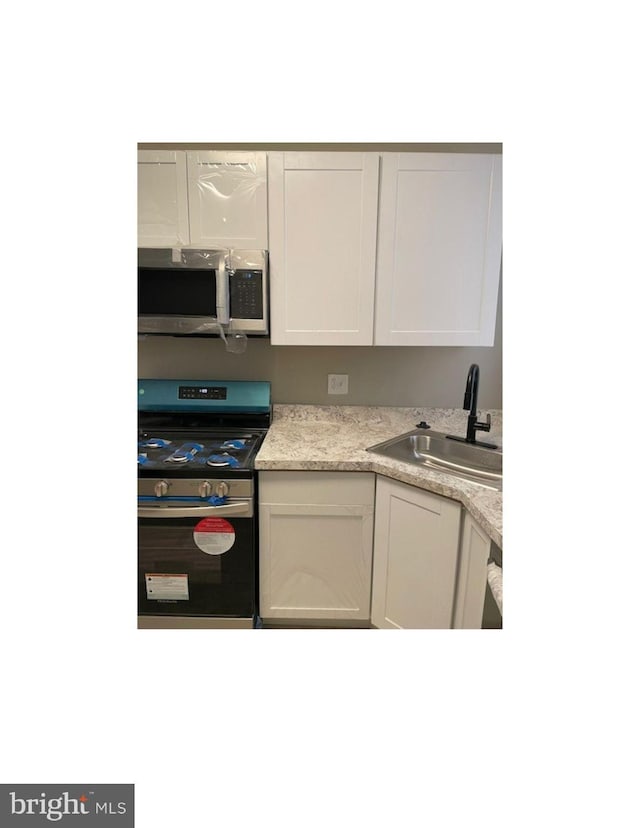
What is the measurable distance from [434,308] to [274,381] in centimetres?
83

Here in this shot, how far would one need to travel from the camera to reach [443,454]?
1.96m

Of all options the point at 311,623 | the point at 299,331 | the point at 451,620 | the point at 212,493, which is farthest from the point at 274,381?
the point at 451,620

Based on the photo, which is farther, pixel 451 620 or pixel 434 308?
pixel 434 308

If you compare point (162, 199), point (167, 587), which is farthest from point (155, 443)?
point (162, 199)

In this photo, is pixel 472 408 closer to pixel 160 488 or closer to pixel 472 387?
pixel 472 387

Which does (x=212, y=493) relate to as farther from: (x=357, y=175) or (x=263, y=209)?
(x=357, y=175)

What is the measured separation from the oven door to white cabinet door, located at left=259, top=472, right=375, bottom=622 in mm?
78

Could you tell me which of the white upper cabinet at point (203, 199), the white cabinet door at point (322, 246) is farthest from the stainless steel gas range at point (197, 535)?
the white upper cabinet at point (203, 199)

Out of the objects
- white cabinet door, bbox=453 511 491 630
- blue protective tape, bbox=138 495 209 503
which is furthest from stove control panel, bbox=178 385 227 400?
white cabinet door, bbox=453 511 491 630

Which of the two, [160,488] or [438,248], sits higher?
[438,248]

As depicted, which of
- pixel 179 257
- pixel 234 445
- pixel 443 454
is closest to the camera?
pixel 179 257

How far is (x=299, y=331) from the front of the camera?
189 centimetres

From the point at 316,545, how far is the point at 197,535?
0.45 meters

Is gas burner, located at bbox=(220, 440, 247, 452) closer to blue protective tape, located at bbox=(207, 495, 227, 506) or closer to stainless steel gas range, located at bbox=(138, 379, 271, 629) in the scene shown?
A: stainless steel gas range, located at bbox=(138, 379, 271, 629)
